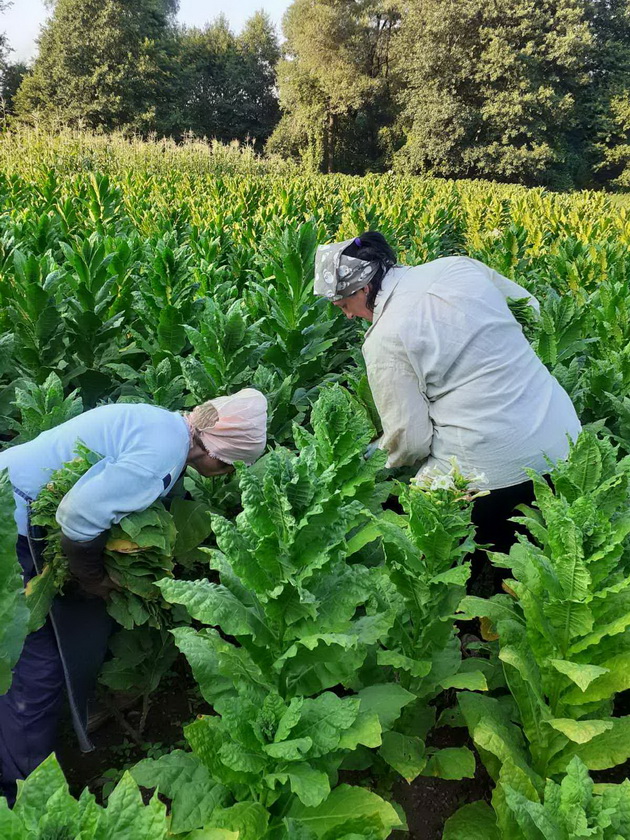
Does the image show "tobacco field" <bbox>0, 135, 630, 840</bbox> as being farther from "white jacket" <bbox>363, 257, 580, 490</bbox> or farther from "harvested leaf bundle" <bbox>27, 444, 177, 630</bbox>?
"white jacket" <bbox>363, 257, 580, 490</bbox>

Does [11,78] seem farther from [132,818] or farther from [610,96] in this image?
[132,818]

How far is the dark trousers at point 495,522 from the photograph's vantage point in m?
3.19

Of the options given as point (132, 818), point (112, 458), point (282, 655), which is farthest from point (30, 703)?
point (132, 818)

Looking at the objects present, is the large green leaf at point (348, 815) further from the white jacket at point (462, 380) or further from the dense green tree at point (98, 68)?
the dense green tree at point (98, 68)

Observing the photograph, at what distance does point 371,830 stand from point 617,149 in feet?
154

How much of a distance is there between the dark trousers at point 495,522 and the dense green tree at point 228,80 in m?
48.2

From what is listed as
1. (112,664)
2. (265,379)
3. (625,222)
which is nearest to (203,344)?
(265,379)

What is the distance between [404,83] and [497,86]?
26.0 feet

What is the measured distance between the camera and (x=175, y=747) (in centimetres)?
286

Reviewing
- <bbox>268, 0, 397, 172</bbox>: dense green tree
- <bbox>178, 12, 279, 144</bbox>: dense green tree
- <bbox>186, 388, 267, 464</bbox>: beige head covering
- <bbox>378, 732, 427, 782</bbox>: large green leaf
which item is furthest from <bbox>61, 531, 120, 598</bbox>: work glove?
<bbox>178, 12, 279, 144</bbox>: dense green tree

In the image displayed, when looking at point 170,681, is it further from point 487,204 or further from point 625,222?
point 487,204

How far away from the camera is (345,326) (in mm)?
6293

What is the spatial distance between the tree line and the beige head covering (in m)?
39.1

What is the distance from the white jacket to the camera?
3.02 meters
